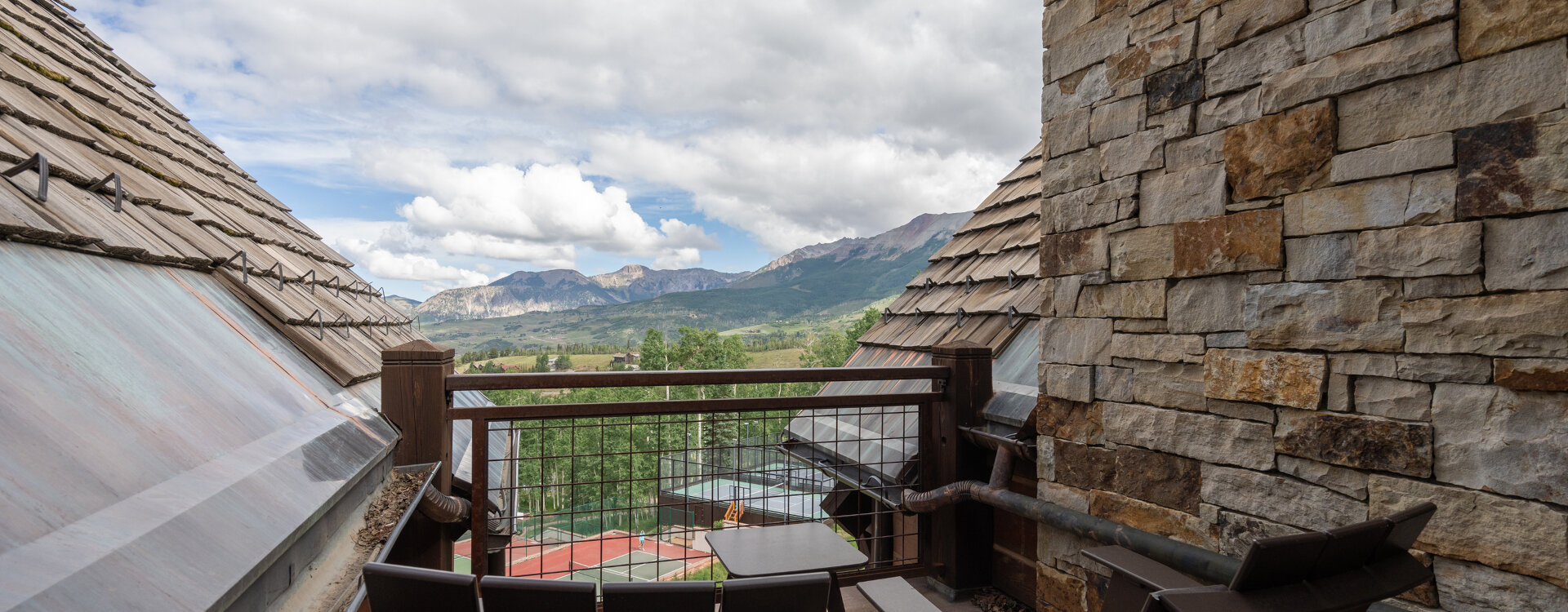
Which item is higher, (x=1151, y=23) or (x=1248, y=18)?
(x=1151, y=23)

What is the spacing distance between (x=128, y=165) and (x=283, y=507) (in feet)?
6.37

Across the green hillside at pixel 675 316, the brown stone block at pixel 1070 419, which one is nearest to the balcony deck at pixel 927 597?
the brown stone block at pixel 1070 419

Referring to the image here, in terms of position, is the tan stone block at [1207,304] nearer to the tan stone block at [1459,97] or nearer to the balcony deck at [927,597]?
the tan stone block at [1459,97]

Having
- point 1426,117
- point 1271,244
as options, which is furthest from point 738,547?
point 1426,117

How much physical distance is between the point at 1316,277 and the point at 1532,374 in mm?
458

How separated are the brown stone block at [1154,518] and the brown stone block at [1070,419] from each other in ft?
0.70

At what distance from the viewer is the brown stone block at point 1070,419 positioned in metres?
2.46

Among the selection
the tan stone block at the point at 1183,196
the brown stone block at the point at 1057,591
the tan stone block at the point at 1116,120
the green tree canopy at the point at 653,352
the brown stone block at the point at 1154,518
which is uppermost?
the tan stone block at the point at 1116,120

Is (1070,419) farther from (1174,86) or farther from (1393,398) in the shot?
(1174,86)

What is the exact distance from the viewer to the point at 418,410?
240 centimetres

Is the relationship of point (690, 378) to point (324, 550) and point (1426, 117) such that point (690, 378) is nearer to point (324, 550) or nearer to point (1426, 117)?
point (324, 550)

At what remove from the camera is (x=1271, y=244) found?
187cm

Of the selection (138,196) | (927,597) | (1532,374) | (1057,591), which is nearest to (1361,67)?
(1532,374)

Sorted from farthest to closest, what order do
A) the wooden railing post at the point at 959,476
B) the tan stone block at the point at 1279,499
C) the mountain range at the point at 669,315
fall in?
the mountain range at the point at 669,315 → the wooden railing post at the point at 959,476 → the tan stone block at the point at 1279,499
